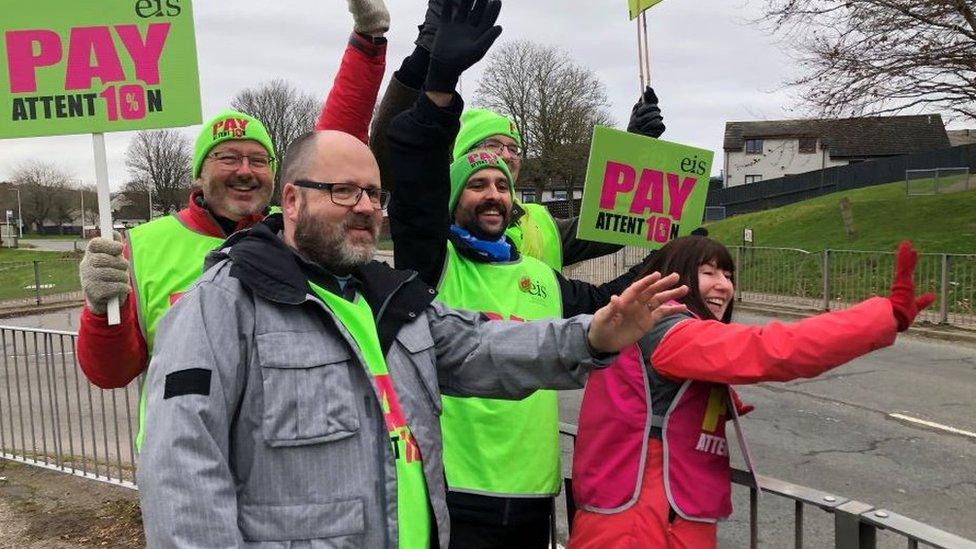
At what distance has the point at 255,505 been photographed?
Result: 5.15 feet

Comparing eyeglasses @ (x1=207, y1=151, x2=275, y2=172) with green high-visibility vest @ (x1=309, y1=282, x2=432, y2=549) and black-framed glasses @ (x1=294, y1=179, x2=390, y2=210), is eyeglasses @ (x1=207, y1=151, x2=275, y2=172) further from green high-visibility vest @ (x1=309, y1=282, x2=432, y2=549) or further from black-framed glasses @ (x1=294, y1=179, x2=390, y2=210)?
green high-visibility vest @ (x1=309, y1=282, x2=432, y2=549)

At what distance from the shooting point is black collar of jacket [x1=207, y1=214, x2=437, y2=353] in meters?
1.63

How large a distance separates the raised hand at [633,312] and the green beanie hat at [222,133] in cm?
172

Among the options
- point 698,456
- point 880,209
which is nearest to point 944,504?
point 698,456

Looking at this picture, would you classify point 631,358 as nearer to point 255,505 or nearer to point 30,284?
point 255,505

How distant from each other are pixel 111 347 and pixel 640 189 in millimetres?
2173

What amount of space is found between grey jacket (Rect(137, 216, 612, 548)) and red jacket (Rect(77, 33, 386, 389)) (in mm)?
949

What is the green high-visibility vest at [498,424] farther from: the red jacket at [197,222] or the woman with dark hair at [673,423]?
the red jacket at [197,222]

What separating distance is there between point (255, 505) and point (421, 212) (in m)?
1.04

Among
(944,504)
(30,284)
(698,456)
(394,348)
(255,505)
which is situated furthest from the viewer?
(30,284)

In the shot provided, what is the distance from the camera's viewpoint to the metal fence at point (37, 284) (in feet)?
73.6

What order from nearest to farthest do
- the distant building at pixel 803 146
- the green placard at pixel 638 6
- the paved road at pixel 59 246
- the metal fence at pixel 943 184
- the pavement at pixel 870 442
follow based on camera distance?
the green placard at pixel 638 6
the pavement at pixel 870 442
the metal fence at pixel 943 184
the paved road at pixel 59 246
the distant building at pixel 803 146

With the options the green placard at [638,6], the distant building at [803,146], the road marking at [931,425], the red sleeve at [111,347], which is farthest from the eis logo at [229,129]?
the distant building at [803,146]

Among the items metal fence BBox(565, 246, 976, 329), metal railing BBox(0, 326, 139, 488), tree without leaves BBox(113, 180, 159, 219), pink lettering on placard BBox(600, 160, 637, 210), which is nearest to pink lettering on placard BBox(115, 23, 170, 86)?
pink lettering on placard BBox(600, 160, 637, 210)
